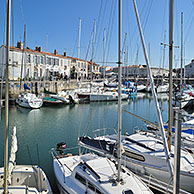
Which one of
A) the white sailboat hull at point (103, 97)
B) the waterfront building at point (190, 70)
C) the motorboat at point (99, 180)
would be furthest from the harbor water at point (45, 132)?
the waterfront building at point (190, 70)

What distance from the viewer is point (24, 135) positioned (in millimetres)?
16297

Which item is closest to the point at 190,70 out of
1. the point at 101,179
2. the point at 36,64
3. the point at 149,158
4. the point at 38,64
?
the point at 38,64

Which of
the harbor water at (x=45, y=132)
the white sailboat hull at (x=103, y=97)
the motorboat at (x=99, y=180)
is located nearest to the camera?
the motorboat at (x=99, y=180)

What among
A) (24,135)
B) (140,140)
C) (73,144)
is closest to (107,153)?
(140,140)

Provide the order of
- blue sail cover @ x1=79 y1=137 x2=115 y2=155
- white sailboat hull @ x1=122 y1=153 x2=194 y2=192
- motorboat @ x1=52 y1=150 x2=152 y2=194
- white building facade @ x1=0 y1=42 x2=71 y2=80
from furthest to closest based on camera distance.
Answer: white building facade @ x1=0 y1=42 x2=71 y2=80 → blue sail cover @ x1=79 y1=137 x2=115 y2=155 → white sailboat hull @ x1=122 y1=153 x2=194 y2=192 → motorboat @ x1=52 y1=150 x2=152 y2=194

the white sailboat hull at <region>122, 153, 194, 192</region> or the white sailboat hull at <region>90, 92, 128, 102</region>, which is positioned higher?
the white sailboat hull at <region>90, 92, 128, 102</region>

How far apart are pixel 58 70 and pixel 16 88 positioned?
20.6m

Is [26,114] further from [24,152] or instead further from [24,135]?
[24,152]

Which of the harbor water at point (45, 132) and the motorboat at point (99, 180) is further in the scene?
the harbor water at point (45, 132)

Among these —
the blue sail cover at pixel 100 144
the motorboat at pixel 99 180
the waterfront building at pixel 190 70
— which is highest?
the waterfront building at pixel 190 70

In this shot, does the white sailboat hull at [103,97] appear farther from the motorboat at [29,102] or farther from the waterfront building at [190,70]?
the waterfront building at [190,70]

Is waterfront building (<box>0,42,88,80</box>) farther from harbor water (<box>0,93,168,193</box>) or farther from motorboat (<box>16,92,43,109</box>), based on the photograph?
harbor water (<box>0,93,168,193</box>)

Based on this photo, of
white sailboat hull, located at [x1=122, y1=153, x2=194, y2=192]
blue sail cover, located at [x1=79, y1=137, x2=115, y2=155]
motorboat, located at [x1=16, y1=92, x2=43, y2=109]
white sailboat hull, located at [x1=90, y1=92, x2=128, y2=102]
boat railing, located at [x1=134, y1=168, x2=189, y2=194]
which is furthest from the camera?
white sailboat hull, located at [x1=90, y1=92, x2=128, y2=102]

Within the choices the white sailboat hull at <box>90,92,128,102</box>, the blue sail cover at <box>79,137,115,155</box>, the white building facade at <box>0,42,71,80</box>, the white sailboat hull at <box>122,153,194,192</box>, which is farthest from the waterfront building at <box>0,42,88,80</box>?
the white sailboat hull at <box>122,153,194,192</box>
